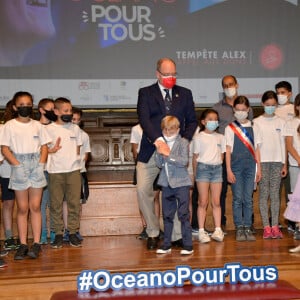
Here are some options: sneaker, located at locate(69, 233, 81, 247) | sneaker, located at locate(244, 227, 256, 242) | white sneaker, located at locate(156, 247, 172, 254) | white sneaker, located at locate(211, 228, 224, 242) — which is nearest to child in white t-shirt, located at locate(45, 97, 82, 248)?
sneaker, located at locate(69, 233, 81, 247)

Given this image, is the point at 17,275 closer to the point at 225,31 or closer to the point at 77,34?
the point at 77,34

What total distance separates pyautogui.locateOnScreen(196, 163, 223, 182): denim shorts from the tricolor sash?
30 cm

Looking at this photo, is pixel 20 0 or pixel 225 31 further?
pixel 225 31

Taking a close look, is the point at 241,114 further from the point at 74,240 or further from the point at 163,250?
the point at 74,240

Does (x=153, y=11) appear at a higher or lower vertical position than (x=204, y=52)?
higher

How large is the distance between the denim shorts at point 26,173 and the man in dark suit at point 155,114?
822 millimetres

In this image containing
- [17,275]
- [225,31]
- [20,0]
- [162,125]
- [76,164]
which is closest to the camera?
[17,275]

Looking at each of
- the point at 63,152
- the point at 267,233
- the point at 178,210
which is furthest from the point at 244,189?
the point at 63,152

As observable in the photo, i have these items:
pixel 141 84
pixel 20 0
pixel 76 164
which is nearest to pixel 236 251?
pixel 76 164

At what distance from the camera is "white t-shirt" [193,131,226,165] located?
4.56 metres

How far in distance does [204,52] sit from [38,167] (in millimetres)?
4157

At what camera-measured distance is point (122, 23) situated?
7.39 meters

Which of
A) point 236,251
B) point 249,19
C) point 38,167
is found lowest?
point 236,251

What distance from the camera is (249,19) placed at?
770 cm
